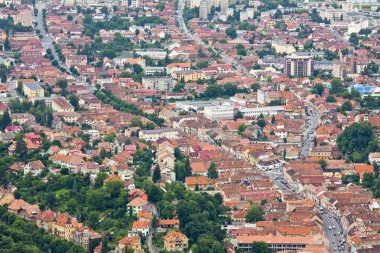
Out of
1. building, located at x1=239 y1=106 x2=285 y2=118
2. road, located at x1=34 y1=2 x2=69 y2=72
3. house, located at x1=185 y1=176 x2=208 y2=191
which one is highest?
house, located at x1=185 y1=176 x2=208 y2=191

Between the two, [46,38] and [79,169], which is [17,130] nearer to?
[79,169]

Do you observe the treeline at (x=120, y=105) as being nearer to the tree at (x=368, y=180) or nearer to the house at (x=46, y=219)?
the tree at (x=368, y=180)

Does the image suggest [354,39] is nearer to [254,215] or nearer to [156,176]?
[156,176]

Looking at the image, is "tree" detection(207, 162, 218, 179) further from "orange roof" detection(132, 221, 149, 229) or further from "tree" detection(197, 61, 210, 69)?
"tree" detection(197, 61, 210, 69)

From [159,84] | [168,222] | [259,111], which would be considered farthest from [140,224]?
[159,84]

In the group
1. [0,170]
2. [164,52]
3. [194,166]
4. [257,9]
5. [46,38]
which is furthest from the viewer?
[257,9]

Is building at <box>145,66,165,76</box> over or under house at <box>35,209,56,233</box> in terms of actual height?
under

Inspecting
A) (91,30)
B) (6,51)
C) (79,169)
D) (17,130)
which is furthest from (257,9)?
(79,169)

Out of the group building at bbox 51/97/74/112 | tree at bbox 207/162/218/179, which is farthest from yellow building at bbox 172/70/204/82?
tree at bbox 207/162/218/179
